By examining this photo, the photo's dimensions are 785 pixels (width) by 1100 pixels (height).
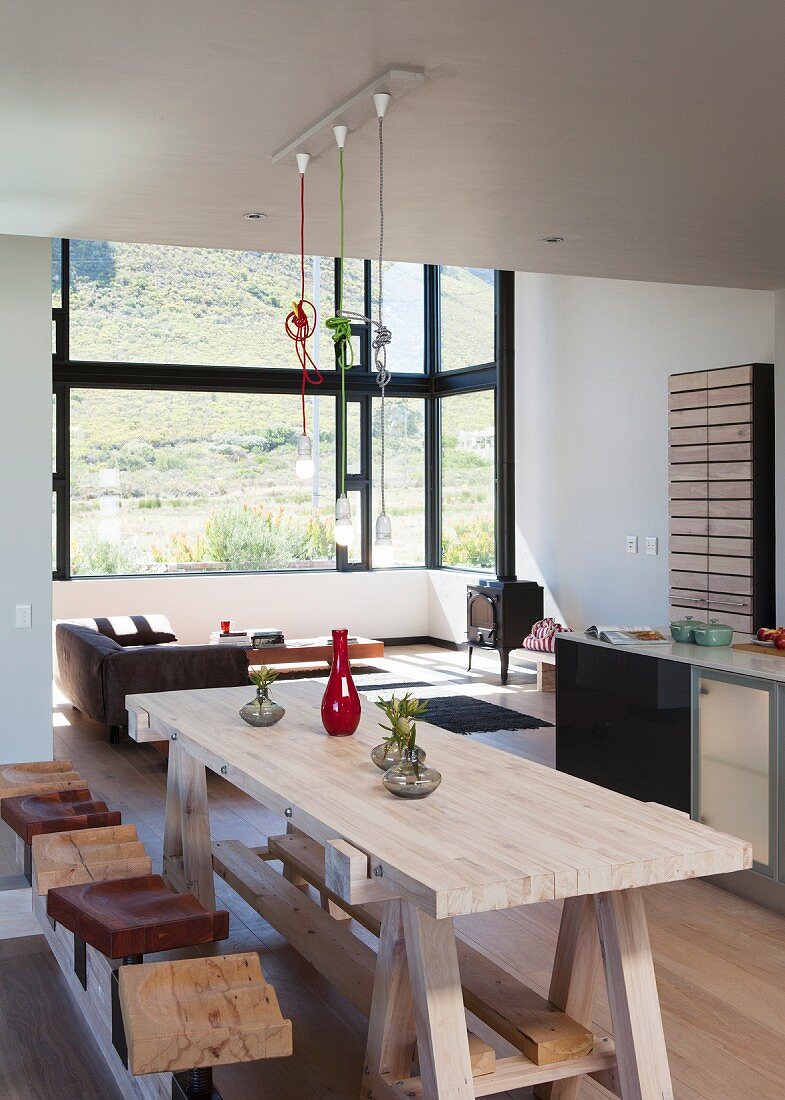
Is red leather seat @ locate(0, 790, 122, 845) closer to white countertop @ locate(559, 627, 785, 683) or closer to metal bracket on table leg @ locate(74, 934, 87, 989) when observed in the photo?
metal bracket on table leg @ locate(74, 934, 87, 989)

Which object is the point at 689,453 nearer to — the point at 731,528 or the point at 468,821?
the point at 731,528

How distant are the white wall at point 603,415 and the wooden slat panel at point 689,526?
55 cm

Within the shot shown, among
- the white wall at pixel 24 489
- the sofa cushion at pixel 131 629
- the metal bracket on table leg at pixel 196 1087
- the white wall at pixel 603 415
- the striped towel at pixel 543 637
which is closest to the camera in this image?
the metal bracket on table leg at pixel 196 1087

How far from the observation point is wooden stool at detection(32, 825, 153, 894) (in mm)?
2898

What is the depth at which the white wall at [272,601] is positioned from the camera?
9.47 m

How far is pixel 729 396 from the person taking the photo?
6496 mm

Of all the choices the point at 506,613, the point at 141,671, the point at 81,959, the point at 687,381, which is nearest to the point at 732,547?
the point at 687,381

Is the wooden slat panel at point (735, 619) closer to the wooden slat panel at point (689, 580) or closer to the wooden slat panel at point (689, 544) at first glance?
the wooden slat panel at point (689, 580)

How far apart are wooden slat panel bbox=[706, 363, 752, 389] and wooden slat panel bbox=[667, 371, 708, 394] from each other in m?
0.06

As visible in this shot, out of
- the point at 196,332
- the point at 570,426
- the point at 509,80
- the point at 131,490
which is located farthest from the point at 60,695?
the point at 509,80

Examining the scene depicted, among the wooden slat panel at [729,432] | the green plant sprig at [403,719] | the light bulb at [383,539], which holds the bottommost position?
the green plant sprig at [403,719]

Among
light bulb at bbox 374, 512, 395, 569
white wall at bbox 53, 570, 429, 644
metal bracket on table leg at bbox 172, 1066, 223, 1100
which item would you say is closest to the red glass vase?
light bulb at bbox 374, 512, 395, 569

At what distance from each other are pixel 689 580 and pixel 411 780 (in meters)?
4.68

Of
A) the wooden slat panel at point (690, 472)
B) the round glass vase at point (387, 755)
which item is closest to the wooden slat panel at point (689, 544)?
the wooden slat panel at point (690, 472)
